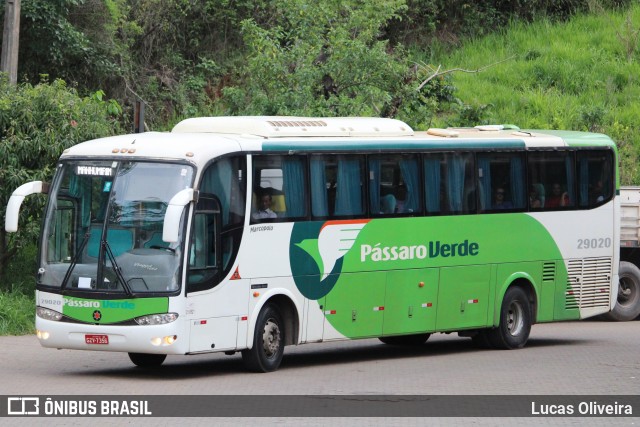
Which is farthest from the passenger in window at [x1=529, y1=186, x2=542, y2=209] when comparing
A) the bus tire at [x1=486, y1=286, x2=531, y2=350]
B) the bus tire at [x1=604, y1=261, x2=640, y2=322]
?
the bus tire at [x1=604, y1=261, x2=640, y2=322]

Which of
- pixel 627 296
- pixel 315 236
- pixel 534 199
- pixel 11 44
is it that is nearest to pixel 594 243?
pixel 534 199

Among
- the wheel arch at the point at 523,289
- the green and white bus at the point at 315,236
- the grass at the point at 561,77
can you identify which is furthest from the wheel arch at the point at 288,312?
the grass at the point at 561,77

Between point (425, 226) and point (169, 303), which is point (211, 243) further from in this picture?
point (425, 226)

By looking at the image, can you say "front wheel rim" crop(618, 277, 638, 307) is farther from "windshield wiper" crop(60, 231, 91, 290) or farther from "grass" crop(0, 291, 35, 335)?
"windshield wiper" crop(60, 231, 91, 290)

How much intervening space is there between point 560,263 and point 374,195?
424 cm

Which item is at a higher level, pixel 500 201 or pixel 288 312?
pixel 500 201

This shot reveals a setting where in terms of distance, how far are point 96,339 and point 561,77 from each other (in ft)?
82.8

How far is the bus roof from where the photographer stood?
15.2 m

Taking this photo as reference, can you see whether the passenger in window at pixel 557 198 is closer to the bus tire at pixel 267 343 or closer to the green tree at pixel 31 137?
the bus tire at pixel 267 343

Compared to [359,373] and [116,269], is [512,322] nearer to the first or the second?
[359,373]

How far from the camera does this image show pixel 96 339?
48.1ft

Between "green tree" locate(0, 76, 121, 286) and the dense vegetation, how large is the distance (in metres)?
0.03

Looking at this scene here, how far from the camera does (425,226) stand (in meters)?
17.9

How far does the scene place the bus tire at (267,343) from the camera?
15594mm
